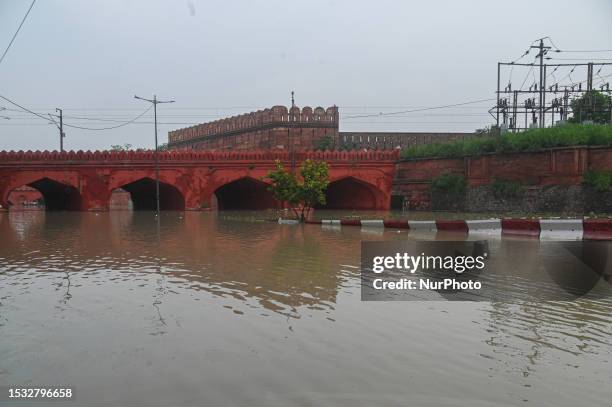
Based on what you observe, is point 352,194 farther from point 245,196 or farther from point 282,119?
point 282,119

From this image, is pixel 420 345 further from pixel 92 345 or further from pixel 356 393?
pixel 92 345

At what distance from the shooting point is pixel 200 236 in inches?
452

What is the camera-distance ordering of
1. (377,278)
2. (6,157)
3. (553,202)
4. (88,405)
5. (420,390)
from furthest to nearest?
(6,157)
(553,202)
(377,278)
(420,390)
(88,405)

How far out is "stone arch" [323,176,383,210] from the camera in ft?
86.5

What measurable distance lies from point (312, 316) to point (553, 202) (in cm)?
1811

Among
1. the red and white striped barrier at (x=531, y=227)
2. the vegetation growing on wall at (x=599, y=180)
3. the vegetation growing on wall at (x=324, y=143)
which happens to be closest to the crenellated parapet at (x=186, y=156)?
the vegetation growing on wall at (x=324, y=143)

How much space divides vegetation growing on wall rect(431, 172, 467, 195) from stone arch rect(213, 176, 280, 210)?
8251mm

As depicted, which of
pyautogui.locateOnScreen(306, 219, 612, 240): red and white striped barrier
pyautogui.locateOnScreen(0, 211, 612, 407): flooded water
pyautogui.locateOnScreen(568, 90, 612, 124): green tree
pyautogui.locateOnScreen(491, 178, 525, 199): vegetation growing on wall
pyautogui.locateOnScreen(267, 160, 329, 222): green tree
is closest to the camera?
pyautogui.locateOnScreen(0, 211, 612, 407): flooded water

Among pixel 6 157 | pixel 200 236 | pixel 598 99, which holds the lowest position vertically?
pixel 200 236

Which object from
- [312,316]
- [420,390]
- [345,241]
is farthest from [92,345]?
[345,241]

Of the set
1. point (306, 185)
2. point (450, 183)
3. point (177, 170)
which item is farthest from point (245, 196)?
point (306, 185)

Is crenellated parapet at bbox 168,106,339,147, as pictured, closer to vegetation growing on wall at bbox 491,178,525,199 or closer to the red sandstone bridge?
the red sandstone bridge

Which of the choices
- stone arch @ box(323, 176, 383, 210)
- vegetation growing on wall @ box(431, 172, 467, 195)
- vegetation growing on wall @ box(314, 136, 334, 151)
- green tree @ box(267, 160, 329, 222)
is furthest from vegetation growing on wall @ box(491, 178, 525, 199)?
vegetation growing on wall @ box(314, 136, 334, 151)

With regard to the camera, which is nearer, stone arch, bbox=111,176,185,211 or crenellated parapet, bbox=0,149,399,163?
crenellated parapet, bbox=0,149,399,163
